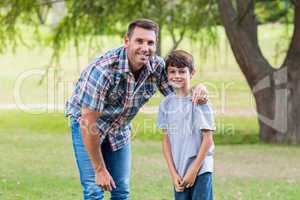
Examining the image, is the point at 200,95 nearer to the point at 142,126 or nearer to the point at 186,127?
the point at 186,127

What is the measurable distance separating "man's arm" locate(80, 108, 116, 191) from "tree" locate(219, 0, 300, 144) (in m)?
9.85

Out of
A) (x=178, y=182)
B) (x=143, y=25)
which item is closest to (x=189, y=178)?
(x=178, y=182)

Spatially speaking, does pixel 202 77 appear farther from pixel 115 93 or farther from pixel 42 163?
pixel 115 93

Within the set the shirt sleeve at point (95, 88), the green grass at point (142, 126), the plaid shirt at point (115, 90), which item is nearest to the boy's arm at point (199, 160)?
the plaid shirt at point (115, 90)

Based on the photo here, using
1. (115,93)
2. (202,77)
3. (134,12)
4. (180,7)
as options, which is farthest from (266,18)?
(115,93)

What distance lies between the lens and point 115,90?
4.80m

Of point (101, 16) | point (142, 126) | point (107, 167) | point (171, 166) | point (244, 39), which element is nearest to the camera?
point (171, 166)

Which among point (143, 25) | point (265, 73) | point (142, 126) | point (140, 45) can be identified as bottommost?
point (142, 126)

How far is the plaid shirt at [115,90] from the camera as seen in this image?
475cm

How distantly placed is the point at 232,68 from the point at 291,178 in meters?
24.0

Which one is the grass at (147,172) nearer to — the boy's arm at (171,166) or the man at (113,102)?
the man at (113,102)

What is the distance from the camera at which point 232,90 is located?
89.8ft

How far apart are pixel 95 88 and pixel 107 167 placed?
71 cm

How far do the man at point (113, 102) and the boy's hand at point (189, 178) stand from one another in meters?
0.45
